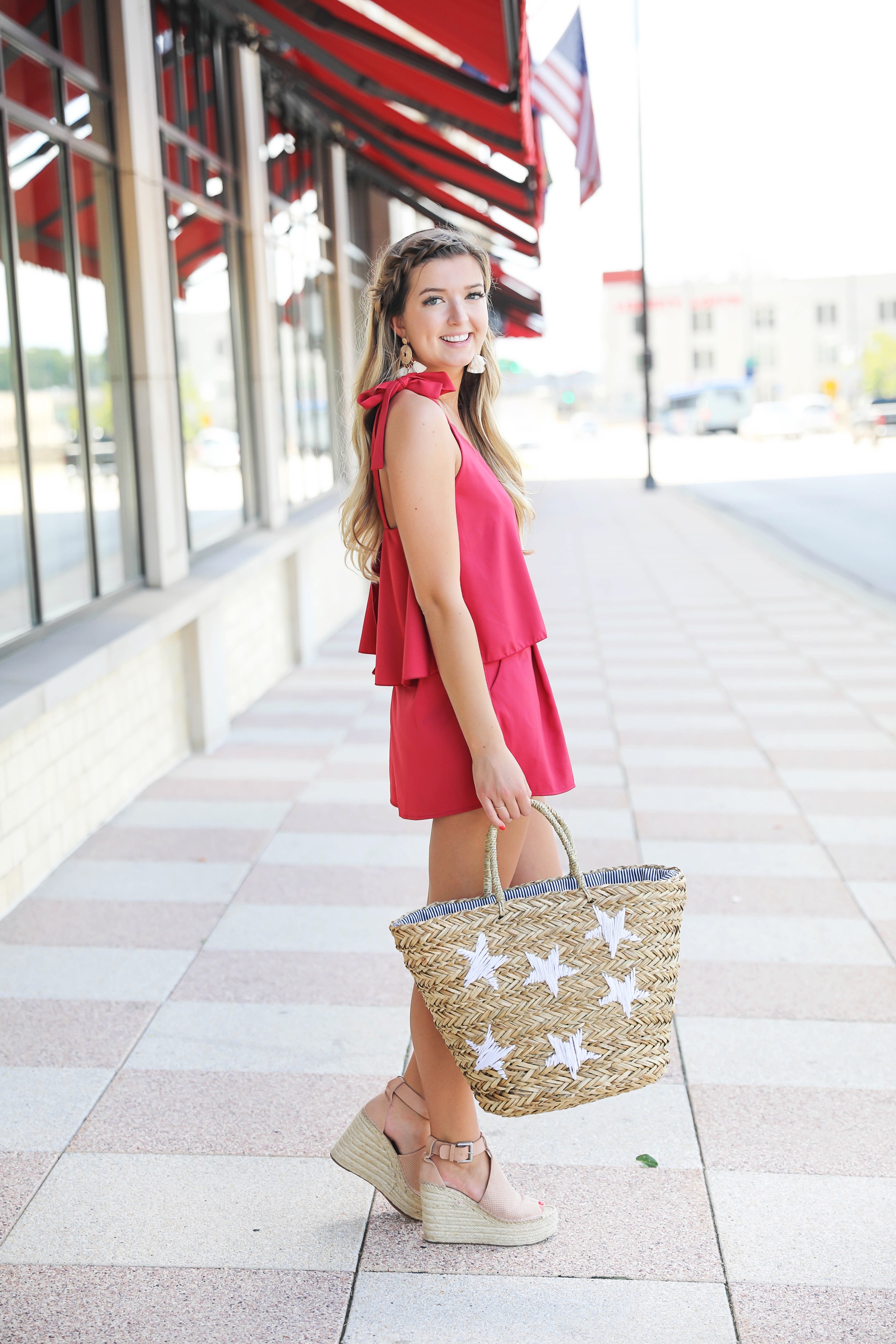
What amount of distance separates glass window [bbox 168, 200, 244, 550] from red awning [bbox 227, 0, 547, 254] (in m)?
1.08

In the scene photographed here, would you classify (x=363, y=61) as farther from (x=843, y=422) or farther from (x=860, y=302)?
(x=860, y=302)

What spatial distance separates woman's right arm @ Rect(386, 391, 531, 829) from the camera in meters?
2.25

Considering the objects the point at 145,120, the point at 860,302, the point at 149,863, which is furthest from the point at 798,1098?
the point at 860,302

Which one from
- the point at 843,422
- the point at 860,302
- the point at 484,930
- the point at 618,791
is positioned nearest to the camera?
the point at 484,930

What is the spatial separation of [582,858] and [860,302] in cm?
10188

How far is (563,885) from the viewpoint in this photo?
2344 millimetres

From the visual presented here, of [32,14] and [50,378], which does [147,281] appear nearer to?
[50,378]

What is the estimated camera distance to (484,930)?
2.24 metres

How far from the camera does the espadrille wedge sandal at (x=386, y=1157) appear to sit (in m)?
2.58

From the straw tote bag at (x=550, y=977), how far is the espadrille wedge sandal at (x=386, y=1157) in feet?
1.05

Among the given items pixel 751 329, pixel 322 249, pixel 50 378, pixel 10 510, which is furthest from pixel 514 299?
pixel 751 329

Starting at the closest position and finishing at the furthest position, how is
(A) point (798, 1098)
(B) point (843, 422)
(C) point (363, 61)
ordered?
(A) point (798, 1098) → (C) point (363, 61) → (B) point (843, 422)

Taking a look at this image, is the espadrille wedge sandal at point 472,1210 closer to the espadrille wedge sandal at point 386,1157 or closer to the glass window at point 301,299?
the espadrille wedge sandal at point 386,1157

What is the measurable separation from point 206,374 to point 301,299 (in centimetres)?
291
